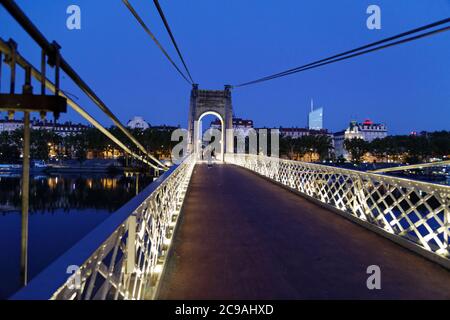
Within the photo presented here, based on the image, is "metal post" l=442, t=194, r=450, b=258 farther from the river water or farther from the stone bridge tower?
the stone bridge tower

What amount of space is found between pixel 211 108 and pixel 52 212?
16775 millimetres

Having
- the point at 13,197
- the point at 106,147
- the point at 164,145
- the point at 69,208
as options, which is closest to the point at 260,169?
the point at 69,208

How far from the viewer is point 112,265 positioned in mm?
1793

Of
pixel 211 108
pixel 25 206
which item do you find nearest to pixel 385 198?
pixel 25 206

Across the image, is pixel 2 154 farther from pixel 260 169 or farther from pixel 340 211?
pixel 340 211

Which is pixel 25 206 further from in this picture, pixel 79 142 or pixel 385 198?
pixel 79 142

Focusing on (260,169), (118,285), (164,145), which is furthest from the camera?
(164,145)

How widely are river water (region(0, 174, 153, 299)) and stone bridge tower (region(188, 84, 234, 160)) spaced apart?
29.6 ft

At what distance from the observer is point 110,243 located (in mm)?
1751

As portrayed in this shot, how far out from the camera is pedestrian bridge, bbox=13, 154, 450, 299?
1.72m

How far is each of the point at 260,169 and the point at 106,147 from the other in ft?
155

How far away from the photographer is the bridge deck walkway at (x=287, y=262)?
2.86 metres

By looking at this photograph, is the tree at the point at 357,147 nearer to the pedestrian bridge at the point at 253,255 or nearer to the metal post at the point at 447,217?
the pedestrian bridge at the point at 253,255
